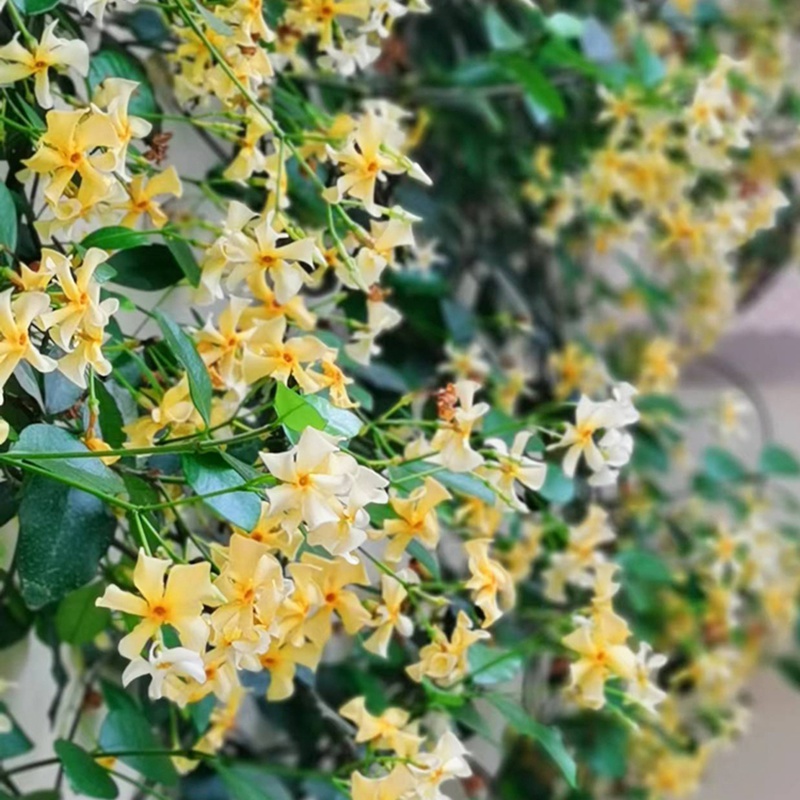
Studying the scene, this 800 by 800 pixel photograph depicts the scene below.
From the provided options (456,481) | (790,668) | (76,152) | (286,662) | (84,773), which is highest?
(76,152)

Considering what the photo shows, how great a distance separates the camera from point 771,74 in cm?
135

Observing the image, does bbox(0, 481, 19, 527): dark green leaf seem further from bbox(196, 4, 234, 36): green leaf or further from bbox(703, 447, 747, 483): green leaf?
bbox(703, 447, 747, 483): green leaf

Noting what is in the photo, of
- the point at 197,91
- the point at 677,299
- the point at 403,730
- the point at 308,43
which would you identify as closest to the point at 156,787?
the point at 403,730

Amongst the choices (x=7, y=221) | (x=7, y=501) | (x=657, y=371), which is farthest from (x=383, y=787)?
(x=657, y=371)

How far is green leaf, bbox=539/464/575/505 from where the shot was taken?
749 mm

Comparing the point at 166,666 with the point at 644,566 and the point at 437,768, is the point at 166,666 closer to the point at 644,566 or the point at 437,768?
the point at 437,768

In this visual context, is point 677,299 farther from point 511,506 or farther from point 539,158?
point 511,506

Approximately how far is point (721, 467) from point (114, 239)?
0.95 metres

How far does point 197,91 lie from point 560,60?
0.43m

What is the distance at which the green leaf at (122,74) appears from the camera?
67 centimetres

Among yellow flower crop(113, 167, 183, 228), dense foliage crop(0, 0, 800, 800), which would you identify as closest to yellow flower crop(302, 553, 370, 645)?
dense foliage crop(0, 0, 800, 800)

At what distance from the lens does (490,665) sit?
71 centimetres

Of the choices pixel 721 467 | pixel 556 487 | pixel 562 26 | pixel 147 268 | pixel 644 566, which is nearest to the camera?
pixel 147 268

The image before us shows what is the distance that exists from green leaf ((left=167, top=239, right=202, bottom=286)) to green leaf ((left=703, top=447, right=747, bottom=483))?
0.87 metres
